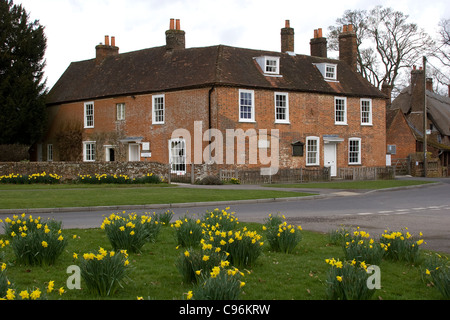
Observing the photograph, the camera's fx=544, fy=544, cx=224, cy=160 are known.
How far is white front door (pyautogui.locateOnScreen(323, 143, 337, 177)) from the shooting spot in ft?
126

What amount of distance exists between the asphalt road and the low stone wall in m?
10.6

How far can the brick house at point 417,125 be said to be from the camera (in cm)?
5119

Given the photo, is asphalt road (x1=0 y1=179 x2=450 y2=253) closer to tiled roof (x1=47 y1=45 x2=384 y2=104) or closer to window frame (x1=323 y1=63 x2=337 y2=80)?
tiled roof (x1=47 y1=45 x2=384 y2=104)

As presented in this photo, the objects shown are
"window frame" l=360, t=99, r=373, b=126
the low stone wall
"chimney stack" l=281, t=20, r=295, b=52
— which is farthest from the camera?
"chimney stack" l=281, t=20, r=295, b=52

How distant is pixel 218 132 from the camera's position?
1308 inches

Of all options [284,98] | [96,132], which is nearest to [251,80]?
[284,98]

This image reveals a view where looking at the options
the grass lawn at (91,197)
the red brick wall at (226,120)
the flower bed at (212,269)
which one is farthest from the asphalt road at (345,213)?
the red brick wall at (226,120)

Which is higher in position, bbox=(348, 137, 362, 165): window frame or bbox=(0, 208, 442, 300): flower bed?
bbox=(348, 137, 362, 165): window frame

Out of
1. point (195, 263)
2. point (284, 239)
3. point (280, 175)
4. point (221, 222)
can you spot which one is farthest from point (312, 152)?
point (195, 263)

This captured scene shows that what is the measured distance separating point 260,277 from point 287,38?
35.0 m


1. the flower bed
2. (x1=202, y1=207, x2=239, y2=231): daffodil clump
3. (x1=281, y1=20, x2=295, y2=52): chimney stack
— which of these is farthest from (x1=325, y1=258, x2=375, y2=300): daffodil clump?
(x1=281, y1=20, x2=295, y2=52): chimney stack

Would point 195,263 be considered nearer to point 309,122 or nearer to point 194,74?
point 194,74

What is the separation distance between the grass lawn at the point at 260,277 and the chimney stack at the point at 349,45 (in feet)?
115
